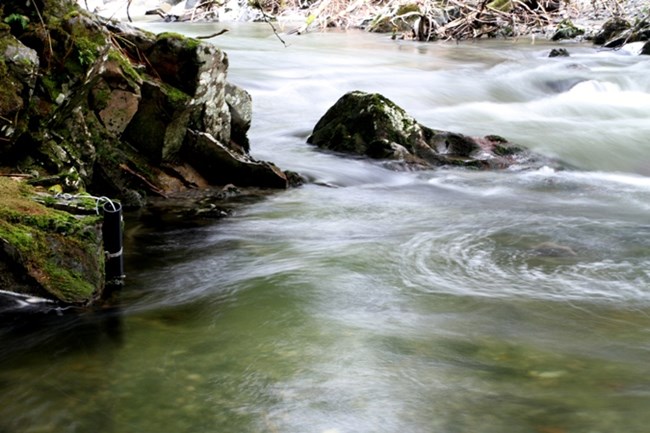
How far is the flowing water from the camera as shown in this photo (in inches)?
121

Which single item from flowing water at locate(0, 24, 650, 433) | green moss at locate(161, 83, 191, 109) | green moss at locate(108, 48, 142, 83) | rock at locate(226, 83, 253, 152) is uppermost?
green moss at locate(108, 48, 142, 83)

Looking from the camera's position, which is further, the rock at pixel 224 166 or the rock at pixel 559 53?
the rock at pixel 559 53

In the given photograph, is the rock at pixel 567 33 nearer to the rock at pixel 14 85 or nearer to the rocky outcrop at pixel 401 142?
the rocky outcrop at pixel 401 142

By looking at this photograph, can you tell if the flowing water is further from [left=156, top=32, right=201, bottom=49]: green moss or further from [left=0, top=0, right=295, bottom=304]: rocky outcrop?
[left=156, top=32, right=201, bottom=49]: green moss

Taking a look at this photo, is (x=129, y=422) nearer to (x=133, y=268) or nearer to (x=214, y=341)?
(x=214, y=341)

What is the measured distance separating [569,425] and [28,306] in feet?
9.48

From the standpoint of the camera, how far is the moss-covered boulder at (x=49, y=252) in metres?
3.99

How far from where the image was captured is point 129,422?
2990 millimetres

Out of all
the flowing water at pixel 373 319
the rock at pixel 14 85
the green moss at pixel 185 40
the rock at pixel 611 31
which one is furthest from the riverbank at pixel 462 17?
the rock at pixel 14 85

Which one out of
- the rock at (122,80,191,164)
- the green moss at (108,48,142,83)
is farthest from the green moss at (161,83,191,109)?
the green moss at (108,48,142,83)

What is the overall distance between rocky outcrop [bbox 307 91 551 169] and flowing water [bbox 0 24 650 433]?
0.97 feet

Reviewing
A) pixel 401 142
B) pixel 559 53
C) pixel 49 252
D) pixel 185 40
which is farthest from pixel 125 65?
pixel 559 53

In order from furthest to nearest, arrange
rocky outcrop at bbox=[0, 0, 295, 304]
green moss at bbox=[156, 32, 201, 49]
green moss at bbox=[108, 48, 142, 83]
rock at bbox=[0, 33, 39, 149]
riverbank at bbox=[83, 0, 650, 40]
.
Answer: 1. riverbank at bbox=[83, 0, 650, 40]
2. green moss at bbox=[156, 32, 201, 49]
3. green moss at bbox=[108, 48, 142, 83]
4. rock at bbox=[0, 33, 39, 149]
5. rocky outcrop at bbox=[0, 0, 295, 304]

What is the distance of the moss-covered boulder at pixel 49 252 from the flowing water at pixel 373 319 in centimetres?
23
